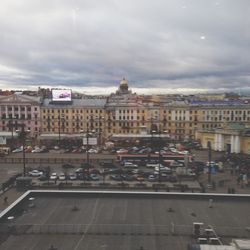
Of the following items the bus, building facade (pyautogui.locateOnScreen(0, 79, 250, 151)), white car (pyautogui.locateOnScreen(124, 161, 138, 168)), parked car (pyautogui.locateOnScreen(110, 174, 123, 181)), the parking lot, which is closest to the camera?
the parking lot

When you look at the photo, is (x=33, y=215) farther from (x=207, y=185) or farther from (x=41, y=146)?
(x=41, y=146)

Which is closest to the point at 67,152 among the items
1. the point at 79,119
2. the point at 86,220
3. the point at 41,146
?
the point at 41,146

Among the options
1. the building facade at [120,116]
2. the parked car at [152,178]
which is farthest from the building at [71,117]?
the parked car at [152,178]

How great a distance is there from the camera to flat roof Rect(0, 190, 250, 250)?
5965 mm

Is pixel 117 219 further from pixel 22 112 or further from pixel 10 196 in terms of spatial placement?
pixel 22 112

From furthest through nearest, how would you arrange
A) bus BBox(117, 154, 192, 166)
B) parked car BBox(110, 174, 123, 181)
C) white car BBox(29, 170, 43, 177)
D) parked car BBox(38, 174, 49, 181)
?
bus BBox(117, 154, 192, 166) < white car BBox(29, 170, 43, 177) < parked car BBox(110, 174, 123, 181) < parked car BBox(38, 174, 49, 181)

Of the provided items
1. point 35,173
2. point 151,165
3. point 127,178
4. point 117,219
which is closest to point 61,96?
point 151,165

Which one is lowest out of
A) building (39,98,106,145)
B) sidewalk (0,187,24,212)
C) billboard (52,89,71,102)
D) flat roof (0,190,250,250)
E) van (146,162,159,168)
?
van (146,162,159,168)

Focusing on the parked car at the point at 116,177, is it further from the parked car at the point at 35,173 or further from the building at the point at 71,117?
the building at the point at 71,117

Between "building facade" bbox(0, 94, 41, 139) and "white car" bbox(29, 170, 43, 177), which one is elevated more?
"building facade" bbox(0, 94, 41, 139)

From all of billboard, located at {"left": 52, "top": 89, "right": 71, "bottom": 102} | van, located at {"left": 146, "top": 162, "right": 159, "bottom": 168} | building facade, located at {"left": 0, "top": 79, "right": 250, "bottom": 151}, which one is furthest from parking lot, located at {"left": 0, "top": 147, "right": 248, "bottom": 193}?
billboard, located at {"left": 52, "top": 89, "right": 71, "bottom": 102}

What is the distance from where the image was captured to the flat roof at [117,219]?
19.6 ft

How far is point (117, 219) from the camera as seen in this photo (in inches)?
287

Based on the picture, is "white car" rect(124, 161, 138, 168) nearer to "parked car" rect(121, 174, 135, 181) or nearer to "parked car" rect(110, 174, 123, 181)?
"parked car" rect(121, 174, 135, 181)
